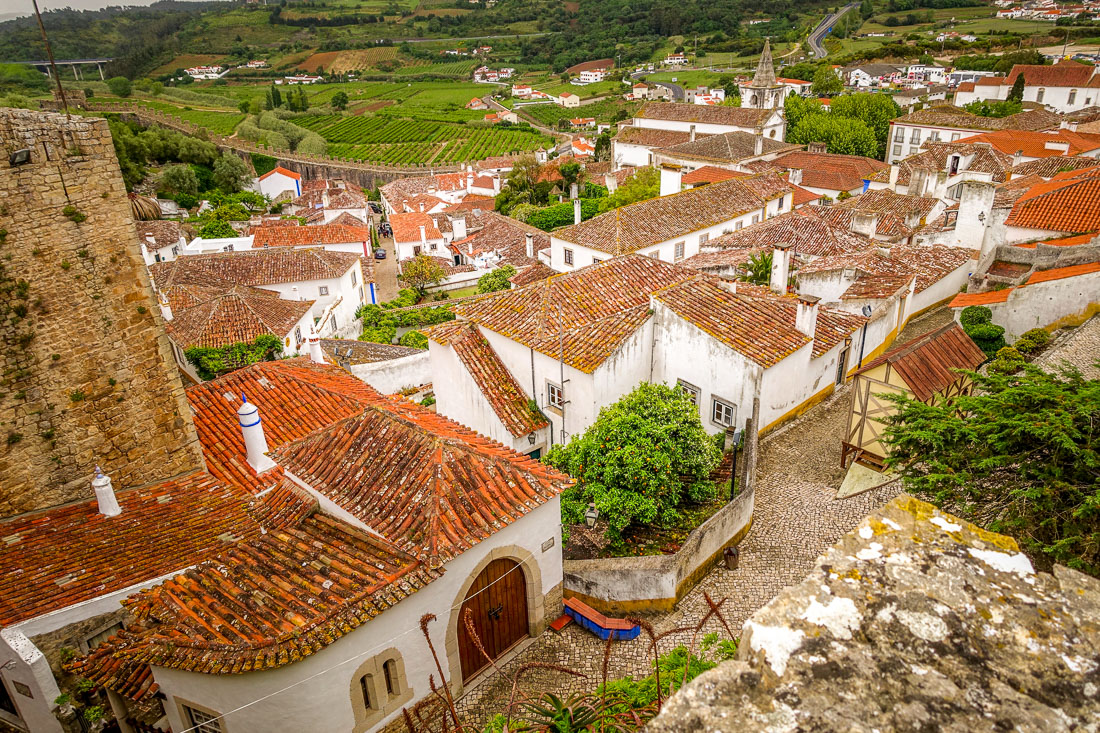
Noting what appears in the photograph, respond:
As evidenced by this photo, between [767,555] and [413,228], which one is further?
[413,228]

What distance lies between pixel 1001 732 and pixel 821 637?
29.7 inches

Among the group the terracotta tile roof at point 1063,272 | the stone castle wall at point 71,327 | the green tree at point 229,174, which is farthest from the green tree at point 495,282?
the green tree at point 229,174

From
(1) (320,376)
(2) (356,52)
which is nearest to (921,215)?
(1) (320,376)

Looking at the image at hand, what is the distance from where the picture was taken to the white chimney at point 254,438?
11766mm

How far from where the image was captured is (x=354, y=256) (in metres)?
42.6

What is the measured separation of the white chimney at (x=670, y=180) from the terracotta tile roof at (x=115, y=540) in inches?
1517

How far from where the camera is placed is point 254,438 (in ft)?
39.8

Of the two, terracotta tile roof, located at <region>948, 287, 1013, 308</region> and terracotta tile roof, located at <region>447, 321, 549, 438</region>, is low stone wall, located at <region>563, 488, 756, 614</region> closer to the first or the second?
terracotta tile roof, located at <region>447, 321, 549, 438</region>

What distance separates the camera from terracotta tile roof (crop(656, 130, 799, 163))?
184ft

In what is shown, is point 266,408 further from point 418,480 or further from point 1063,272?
point 1063,272

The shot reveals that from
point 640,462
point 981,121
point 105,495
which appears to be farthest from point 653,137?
point 105,495

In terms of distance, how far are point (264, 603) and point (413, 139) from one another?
112 m

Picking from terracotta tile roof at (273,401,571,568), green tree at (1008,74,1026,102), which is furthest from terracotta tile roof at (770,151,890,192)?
terracotta tile roof at (273,401,571,568)

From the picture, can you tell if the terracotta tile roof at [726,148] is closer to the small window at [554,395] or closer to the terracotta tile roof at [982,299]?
the terracotta tile roof at [982,299]
